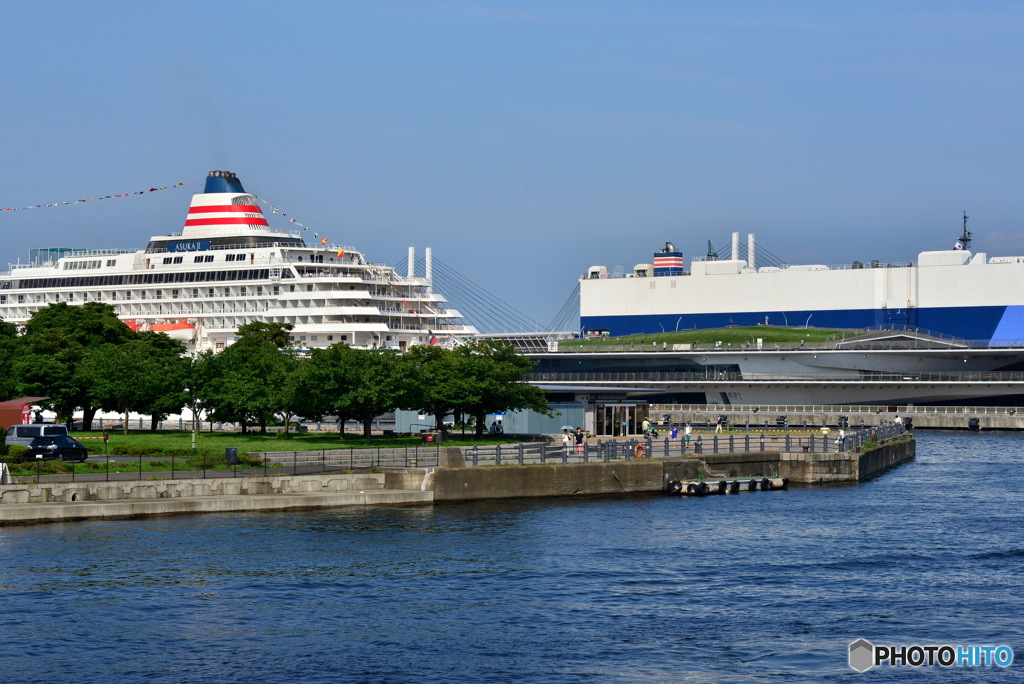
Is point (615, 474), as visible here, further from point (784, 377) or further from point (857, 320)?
point (857, 320)

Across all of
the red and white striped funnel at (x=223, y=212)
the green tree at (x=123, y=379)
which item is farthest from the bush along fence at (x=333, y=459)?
the red and white striped funnel at (x=223, y=212)

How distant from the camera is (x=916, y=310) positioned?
10812 cm

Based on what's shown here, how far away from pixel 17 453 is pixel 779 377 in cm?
6150

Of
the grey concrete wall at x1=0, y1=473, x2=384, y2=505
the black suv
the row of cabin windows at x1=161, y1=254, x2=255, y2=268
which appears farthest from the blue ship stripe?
the black suv

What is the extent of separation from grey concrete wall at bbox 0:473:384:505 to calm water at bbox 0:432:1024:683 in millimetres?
1346

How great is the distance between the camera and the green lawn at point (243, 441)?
4778 cm

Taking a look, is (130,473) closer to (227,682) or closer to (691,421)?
(227,682)

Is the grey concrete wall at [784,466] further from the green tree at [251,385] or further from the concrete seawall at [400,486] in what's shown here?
the green tree at [251,385]

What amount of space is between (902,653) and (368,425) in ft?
105

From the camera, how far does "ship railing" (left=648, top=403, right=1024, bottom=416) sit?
266 feet

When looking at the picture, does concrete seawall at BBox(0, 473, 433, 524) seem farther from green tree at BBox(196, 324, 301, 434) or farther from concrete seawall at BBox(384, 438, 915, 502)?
green tree at BBox(196, 324, 301, 434)

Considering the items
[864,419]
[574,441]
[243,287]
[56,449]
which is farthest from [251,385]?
[864,419]

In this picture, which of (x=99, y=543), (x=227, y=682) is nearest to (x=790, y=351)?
(x=99, y=543)

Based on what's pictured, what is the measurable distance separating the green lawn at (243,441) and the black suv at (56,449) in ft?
7.68
